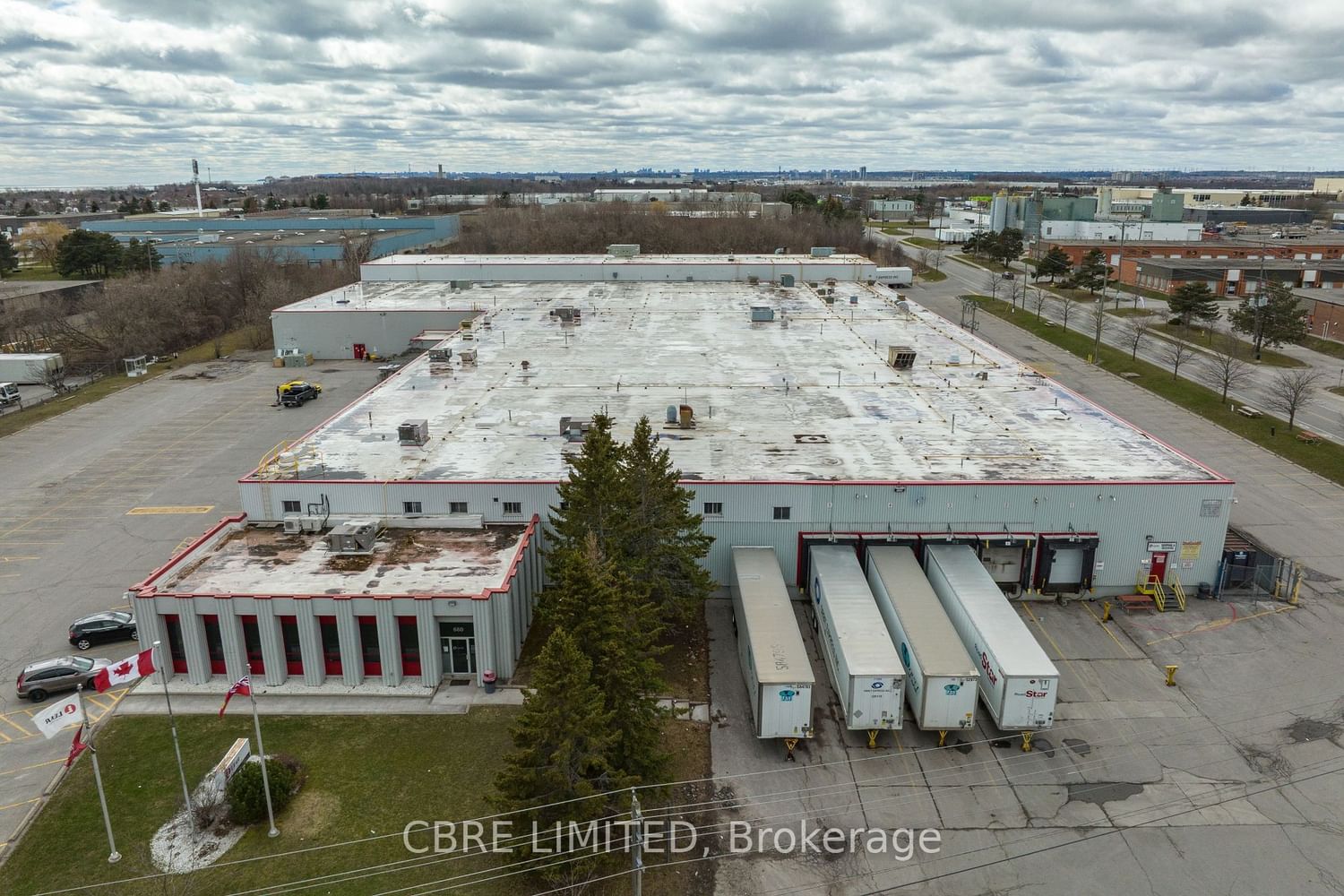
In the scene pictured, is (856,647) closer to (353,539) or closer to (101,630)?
(353,539)

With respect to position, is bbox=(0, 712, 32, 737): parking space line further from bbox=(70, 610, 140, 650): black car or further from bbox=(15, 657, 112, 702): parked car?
bbox=(70, 610, 140, 650): black car

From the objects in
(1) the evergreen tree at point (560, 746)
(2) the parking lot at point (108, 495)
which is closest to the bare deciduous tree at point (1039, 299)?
(2) the parking lot at point (108, 495)

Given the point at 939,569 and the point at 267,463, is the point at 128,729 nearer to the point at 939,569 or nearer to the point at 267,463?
the point at 267,463

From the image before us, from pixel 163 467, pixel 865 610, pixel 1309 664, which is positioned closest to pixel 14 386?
pixel 163 467

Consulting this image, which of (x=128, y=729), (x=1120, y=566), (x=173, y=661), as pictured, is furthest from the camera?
(x=1120, y=566)

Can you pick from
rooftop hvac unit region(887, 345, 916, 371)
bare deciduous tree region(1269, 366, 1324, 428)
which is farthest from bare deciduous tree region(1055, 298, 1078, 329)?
rooftop hvac unit region(887, 345, 916, 371)

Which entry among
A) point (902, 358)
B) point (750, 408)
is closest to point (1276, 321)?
→ point (902, 358)

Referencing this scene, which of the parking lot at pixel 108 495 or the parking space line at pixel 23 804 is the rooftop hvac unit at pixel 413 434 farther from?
the parking space line at pixel 23 804
